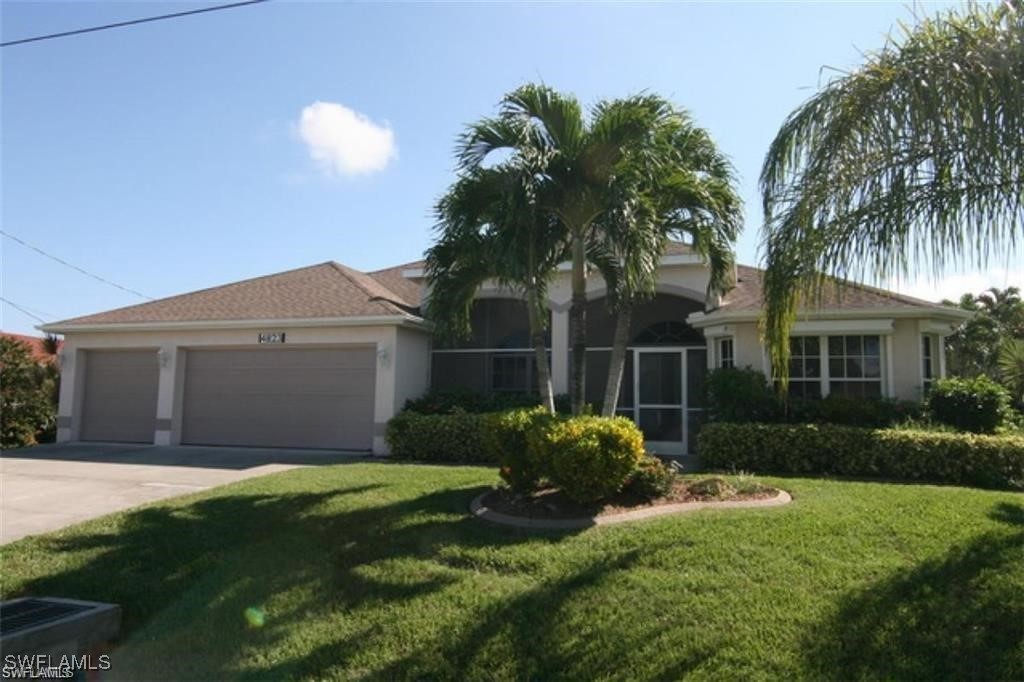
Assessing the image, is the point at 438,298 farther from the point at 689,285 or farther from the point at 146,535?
the point at 689,285

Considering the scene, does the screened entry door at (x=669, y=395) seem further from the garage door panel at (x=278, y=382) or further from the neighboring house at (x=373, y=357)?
the garage door panel at (x=278, y=382)

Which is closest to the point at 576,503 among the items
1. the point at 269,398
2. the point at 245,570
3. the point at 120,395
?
the point at 245,570

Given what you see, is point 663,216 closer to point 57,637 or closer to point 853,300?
point 853,300

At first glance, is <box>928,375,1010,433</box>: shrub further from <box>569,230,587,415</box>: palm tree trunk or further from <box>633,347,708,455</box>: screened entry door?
<box>569,230,587,415</box>: palm tree trunk

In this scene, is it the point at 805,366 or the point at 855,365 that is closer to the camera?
the point at 855,365

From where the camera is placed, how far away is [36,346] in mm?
27469

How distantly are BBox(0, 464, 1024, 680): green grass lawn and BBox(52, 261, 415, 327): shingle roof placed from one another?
9146 mm

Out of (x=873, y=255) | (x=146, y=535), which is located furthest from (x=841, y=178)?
(x=146, y=535)

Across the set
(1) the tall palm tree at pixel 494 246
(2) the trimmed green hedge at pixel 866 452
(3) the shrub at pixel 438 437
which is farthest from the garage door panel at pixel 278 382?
(2) the trimmed green hedge at pixel 866 452

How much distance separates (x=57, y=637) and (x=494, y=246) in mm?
6083

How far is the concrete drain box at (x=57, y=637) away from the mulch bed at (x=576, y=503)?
13.7ft

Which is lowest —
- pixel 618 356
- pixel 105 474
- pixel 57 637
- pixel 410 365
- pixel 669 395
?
pixel 57 637

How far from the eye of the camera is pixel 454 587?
5871mm

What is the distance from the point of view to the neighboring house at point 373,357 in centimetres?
1416
